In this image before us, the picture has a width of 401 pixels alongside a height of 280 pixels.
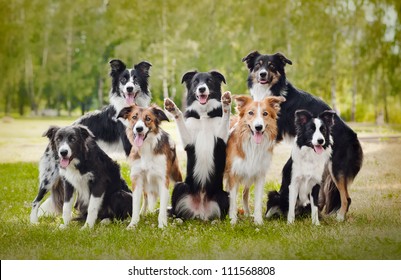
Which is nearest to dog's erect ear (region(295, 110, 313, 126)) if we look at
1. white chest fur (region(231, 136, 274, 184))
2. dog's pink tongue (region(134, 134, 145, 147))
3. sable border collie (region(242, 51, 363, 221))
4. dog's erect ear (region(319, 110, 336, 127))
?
dog's erect ear (region(319, 110, 336, 127))

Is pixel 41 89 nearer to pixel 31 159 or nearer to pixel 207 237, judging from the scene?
pixel 31 159

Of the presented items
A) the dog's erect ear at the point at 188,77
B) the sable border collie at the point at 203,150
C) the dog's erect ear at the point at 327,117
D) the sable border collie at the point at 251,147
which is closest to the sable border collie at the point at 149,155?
the sable border collie at the point at 203,150

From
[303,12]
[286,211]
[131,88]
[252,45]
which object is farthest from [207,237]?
[252,45]

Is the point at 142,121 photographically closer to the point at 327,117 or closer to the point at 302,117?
the point at 302,117

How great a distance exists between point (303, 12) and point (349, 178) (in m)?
2.86

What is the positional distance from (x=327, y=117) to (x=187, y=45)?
5211mm

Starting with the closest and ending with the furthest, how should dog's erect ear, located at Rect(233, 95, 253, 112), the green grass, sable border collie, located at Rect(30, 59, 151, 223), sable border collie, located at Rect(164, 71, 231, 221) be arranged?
the green grass < dog's erect ear, located at Rect(233, 95, 253, 112) < sable border collie, located at Rect(164, 71, 231, 221) < sable border collie, located at Rect(30, 59, 151, 223)

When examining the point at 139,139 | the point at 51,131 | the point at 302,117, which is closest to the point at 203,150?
the point at 139,139

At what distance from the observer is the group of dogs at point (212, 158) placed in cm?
505

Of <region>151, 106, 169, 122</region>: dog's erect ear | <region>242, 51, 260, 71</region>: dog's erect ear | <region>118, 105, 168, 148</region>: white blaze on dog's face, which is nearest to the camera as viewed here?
<region>118, 105, 168, 148</region>: white blaze on dog's face

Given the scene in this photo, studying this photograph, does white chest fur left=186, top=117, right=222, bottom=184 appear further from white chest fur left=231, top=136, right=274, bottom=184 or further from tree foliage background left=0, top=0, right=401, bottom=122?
tree foliage background left=0, top=0, right=401, bottom=122

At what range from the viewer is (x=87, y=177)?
5164 mm

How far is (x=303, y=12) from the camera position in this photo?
7.36m

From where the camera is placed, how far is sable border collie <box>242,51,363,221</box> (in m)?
5.38
